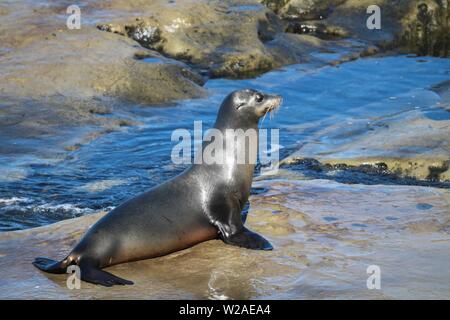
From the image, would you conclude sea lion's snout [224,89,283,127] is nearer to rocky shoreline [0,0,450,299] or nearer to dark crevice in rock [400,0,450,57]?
rocky shoreline [0,0,450,299]

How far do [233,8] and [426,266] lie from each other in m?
10.2

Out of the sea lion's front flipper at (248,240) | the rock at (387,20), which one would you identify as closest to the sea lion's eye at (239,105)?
the sea lion's front flipper at (248,240)

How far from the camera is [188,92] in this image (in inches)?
479

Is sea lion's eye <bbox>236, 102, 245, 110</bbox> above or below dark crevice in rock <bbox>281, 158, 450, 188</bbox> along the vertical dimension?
above

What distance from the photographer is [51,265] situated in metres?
5.02

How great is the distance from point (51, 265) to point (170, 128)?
598 centimetres

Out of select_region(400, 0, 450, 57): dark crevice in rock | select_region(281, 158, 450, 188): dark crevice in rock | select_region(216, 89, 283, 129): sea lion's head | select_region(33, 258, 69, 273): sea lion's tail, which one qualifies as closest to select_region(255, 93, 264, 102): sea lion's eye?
select_region(216, 89, 283, 129): sea lion's head

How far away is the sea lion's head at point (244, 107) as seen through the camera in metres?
6.23

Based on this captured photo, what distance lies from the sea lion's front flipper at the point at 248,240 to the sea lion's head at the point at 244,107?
1.03 metres

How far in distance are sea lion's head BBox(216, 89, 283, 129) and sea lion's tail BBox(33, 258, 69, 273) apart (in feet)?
5.83

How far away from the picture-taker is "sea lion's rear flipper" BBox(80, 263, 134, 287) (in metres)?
4.70

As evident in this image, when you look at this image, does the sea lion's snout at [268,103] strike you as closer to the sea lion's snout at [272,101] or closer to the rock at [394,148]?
the sea lion's snout at [272,101]

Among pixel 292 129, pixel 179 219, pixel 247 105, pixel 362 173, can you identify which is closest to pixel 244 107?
pixel 247 105
